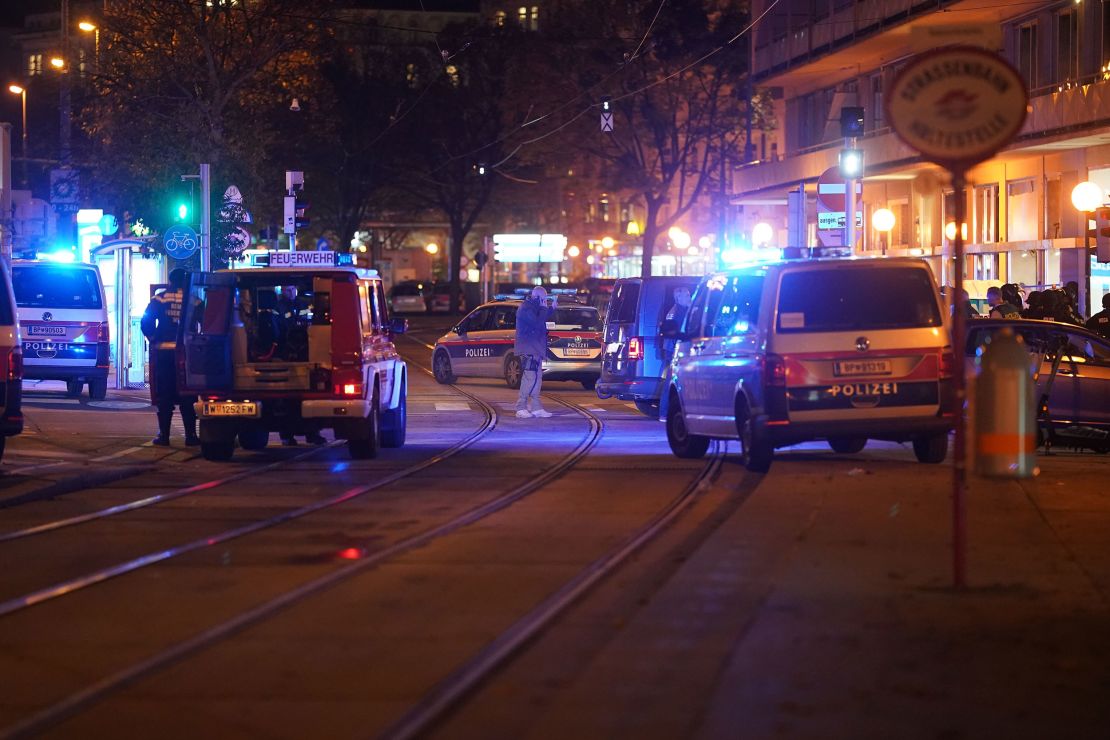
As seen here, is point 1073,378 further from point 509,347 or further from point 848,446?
point 509,347

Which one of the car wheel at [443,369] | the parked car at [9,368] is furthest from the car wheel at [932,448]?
the car wheel at [443,369]

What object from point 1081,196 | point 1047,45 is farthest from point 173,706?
point 1047,45

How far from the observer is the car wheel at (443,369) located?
111ft

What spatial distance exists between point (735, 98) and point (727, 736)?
57.0 metres

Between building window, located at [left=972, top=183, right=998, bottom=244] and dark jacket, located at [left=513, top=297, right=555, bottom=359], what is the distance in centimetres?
1752

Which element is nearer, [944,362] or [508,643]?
[508,643]

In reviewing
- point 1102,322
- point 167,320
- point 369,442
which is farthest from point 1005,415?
point 1102,322

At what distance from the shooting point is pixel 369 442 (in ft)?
59.4

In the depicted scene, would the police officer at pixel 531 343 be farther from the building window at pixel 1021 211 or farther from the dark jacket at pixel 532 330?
the building window at pixel 1021 211

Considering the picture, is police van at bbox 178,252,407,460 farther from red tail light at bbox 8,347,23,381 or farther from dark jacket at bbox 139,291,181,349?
red tail light at bbox 8,347,23,381

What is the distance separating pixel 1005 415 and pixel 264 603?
4.14 m

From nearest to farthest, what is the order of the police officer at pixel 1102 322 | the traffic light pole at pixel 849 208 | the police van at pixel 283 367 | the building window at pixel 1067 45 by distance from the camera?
the police van at pixel 283 367 < the police officer at pixel 1102 322 < the traffic light pole at pixel 849 208 < the building window at pixel 1067 45

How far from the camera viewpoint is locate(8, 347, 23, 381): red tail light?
15992mm

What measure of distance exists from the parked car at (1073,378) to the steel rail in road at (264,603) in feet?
18.8
